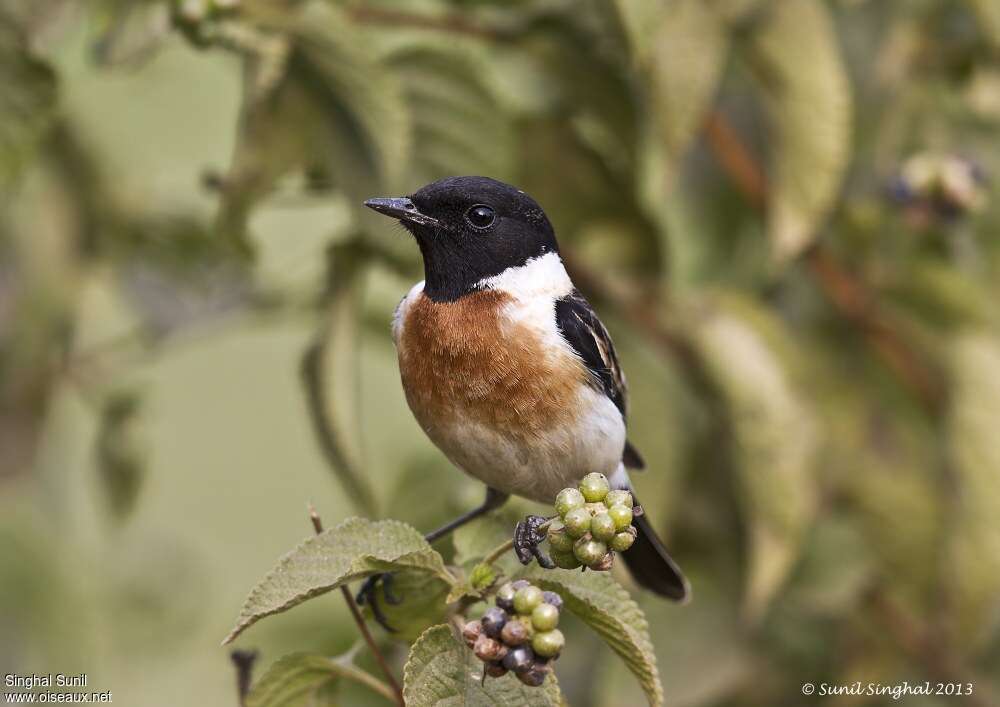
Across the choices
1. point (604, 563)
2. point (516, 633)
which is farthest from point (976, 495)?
point (516, 633)

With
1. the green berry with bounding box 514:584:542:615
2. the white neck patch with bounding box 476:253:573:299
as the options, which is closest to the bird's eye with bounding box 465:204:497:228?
the white neck patch with bounding box 476:253:573:299

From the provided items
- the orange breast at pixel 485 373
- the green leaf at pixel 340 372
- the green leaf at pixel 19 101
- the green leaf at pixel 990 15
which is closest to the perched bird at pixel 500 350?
the orange breast at pixel 485 373

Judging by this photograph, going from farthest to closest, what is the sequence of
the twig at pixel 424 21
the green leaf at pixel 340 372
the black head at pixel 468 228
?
1. the twig at pixel 424 21
2. the green leaf at pixel 340 372
3. the black head at pixel 468 228

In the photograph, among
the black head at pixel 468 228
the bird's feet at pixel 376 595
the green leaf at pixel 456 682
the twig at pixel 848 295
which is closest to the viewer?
the green leaf at pixel 456 682

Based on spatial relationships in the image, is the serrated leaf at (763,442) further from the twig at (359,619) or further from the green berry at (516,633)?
the green berry at (516,633)

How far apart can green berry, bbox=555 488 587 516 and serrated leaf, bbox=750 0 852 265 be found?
5.29ft

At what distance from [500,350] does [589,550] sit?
0.82 m

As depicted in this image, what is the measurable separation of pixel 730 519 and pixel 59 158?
84.7 inches

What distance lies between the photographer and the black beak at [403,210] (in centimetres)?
241

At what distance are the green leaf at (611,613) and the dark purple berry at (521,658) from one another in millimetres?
145

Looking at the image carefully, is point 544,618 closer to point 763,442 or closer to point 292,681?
point 292,681

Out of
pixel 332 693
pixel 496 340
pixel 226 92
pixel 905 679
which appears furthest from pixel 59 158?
pixel 905 679

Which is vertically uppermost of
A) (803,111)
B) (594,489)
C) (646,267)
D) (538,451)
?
(803,111)

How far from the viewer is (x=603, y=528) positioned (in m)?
1.71
